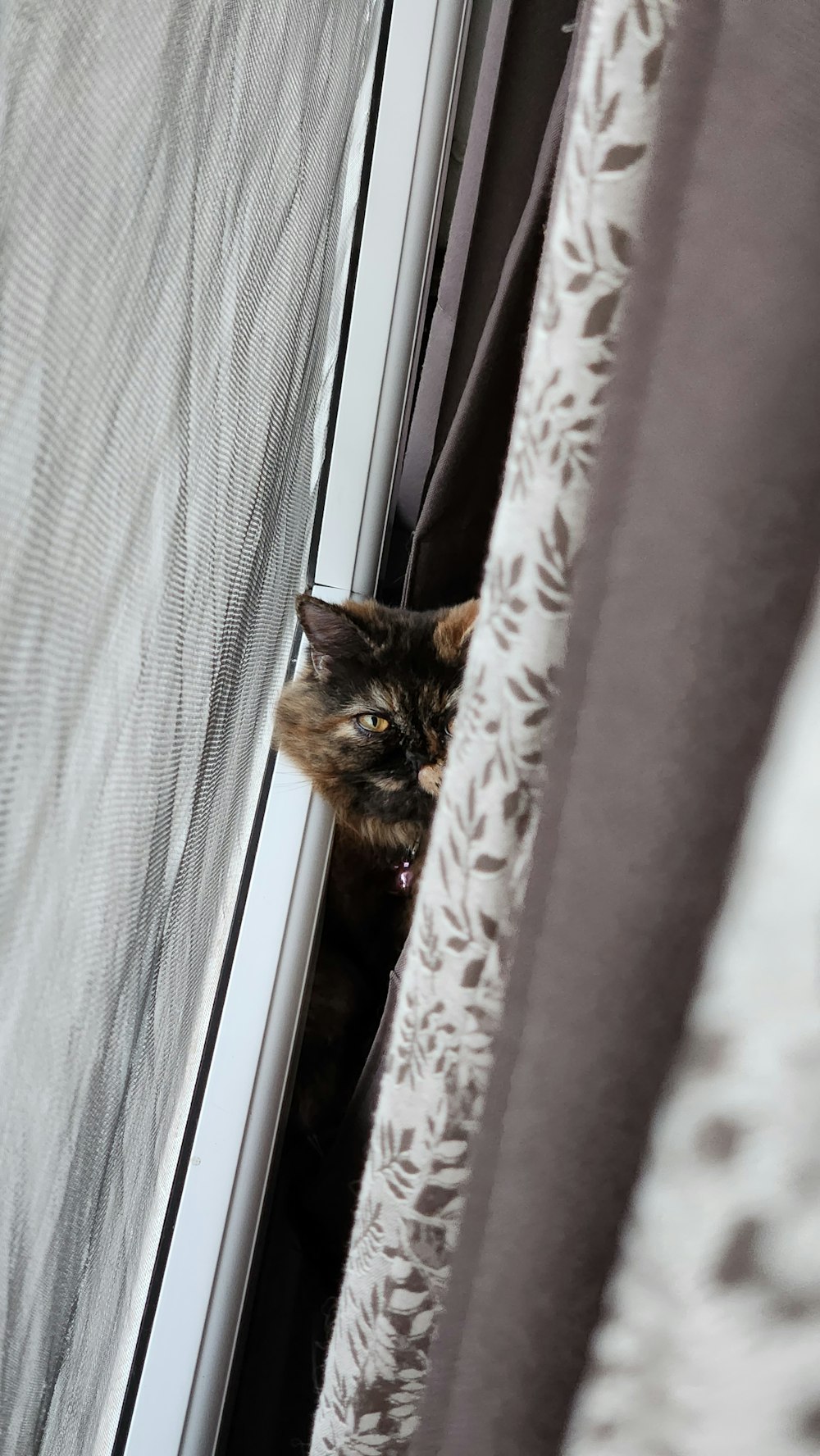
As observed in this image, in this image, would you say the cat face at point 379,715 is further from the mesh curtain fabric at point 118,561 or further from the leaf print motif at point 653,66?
the leaf print motif at point 653,66

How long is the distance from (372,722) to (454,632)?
0.20 m

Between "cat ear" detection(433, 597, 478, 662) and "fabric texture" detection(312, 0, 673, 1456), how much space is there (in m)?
0.78

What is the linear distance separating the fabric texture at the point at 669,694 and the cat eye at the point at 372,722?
96 centimetres

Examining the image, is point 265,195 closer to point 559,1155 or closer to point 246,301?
point 246,301

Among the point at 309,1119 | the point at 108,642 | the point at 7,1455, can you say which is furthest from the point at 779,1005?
the point at 309,1119

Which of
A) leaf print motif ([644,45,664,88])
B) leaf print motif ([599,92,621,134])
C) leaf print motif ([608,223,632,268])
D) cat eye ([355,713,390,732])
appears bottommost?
cat eye ([355,713,390,732])

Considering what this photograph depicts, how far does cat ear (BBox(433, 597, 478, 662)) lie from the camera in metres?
1.05

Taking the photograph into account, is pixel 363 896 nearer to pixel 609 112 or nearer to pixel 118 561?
pixel 118 561

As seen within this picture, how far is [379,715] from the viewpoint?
3.84ft

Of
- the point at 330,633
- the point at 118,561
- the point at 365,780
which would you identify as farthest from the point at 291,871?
the point at 118,561

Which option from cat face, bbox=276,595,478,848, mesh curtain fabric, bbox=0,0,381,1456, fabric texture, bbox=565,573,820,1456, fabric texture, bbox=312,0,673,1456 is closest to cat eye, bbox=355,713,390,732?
Answer: cat face, bbox=276,595,478,848

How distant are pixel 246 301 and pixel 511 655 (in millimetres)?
563

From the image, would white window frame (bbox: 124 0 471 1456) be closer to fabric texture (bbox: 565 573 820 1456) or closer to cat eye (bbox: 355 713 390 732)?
cat eye (bbox: 355 713 390 732)

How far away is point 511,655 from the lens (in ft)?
0.84
